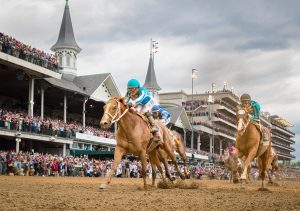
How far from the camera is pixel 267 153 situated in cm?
1554

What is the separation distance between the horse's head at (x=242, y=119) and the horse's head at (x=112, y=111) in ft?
13.3

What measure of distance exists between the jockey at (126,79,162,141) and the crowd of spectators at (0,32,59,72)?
21.4 m

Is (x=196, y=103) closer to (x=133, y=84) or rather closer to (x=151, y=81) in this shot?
(x=151, y=81)

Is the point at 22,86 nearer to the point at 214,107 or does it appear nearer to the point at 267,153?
the point at 267,153

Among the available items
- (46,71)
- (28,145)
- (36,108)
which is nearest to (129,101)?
(46,71)

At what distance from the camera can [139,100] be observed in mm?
13109

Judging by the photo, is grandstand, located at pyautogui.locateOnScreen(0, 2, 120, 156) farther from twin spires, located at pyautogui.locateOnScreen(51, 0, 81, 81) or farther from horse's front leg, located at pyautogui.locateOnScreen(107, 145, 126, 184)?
horse's front leg, located at pyautogui.locateOnScreen(107, 145, 126, 184)

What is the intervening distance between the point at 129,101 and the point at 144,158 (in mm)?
1941

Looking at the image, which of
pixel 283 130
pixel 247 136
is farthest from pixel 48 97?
pixel 283 130

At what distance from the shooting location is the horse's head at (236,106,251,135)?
1387 centimetres

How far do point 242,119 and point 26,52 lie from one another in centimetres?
2485

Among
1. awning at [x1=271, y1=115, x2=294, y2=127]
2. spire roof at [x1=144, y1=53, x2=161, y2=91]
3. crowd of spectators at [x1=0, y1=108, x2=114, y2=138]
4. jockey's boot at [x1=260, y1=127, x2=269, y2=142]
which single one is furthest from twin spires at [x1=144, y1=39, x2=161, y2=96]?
awning at [x1=271, y1=115, x2=294, y2=127]

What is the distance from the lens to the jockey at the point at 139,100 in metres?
13.0

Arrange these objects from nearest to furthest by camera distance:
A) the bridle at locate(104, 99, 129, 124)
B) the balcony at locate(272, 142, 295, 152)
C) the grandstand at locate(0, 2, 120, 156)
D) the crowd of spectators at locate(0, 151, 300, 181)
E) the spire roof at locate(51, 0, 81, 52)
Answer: the bridle at locate(104, 99, 129, 124)
the crowd of spectators at locate(0, 151, 300, 181)
the grandstand at locate(0, 2, 120, 156)
the spire roof at locate(51, 0, 81, 52)
the balcony at locate(272, 142, 295, 152)
